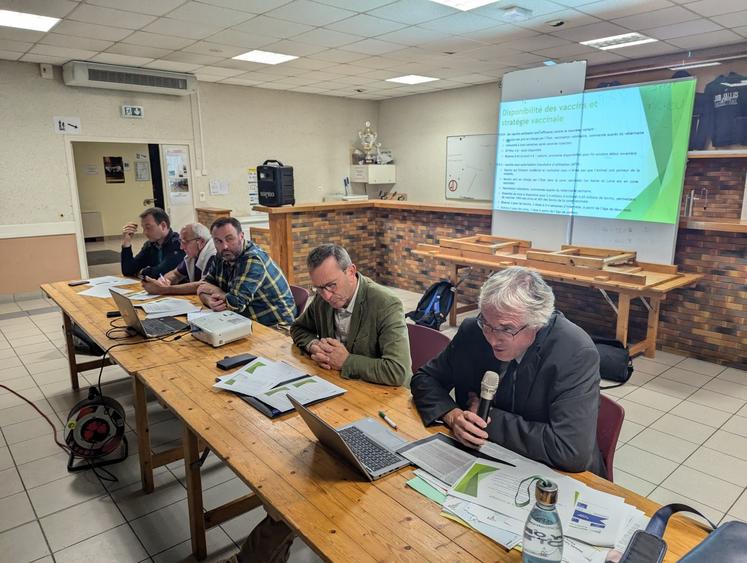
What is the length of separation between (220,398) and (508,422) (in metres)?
1.08

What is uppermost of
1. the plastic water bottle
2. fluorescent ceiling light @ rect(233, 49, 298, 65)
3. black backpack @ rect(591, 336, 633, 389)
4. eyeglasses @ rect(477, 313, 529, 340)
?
fluorescent ceiling light @ rect(233, 49, 298, 65)

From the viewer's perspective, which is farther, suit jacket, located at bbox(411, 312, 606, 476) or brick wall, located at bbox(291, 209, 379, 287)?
brick wall, located at bbox(291, 209, 379, 287)


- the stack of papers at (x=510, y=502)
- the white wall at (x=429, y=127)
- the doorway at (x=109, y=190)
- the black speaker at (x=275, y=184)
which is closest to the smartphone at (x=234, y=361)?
the stack of papers at (x=510, y=502)

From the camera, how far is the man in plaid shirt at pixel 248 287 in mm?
3074

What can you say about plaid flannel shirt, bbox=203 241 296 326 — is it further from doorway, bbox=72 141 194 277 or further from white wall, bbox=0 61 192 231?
doorway, bbox=72 141 194 277

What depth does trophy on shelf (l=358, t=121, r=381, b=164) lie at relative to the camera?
30.0 feet

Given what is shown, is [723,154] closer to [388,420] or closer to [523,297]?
[523,297]

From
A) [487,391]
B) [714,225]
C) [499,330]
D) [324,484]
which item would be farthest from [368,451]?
[714,225]

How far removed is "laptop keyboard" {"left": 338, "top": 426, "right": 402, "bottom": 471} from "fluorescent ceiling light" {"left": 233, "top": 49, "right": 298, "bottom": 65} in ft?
16.9

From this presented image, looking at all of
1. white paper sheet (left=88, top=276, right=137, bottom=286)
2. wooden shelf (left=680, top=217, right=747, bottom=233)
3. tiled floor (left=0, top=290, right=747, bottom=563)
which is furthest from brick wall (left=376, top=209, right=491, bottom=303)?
white paper sheet (left=88, top=276, right=137, bottom=286)

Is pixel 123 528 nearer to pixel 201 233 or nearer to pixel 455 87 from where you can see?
pixel 201 233

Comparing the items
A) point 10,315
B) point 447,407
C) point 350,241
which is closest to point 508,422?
point 447,407

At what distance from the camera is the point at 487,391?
59.8 inches

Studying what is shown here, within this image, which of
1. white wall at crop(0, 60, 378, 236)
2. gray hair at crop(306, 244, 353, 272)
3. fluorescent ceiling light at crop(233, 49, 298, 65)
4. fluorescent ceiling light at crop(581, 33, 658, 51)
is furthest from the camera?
white wall at crop(0, 60, 378, 236)
